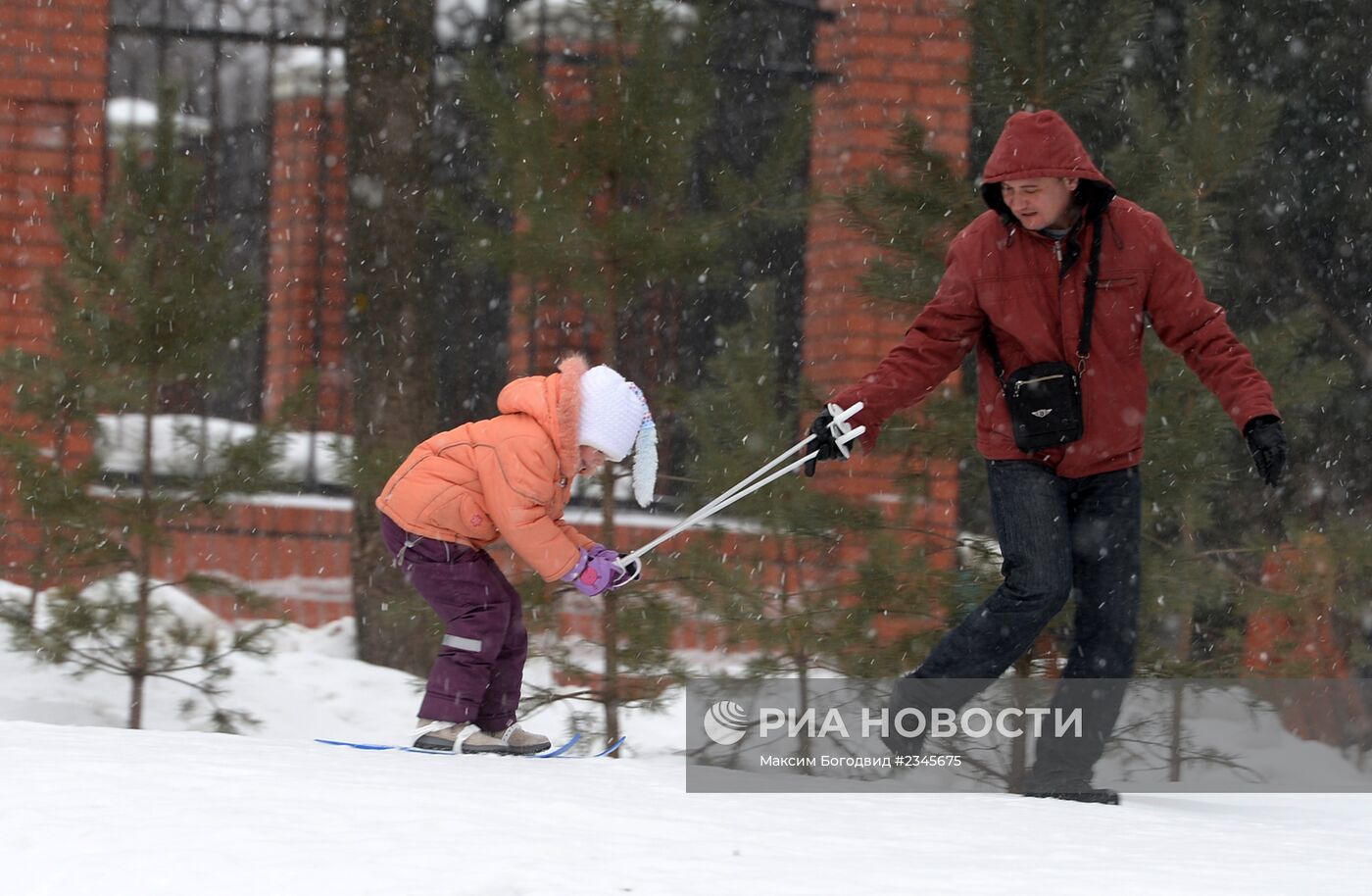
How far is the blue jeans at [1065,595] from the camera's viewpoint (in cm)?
379

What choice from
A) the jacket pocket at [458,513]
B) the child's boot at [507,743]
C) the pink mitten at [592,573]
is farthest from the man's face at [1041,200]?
the child's boot at [507,743]

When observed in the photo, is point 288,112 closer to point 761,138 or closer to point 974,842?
point 761,138

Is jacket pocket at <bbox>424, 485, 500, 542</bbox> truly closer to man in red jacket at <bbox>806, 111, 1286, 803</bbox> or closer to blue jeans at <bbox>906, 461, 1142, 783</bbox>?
man in red jacket at <bbox>806, 111, 1286, 803</bbox>

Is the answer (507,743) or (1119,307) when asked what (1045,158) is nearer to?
(1119,307)

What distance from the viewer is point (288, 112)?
29.5 feet

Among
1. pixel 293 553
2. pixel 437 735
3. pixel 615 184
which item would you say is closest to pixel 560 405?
pixel 437 735

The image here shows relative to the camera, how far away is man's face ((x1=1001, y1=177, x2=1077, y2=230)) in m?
3.77

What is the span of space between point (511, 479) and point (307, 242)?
4.58 m

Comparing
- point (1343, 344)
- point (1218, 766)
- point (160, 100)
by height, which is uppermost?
point (160, 100)

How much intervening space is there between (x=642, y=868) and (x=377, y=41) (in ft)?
18.2

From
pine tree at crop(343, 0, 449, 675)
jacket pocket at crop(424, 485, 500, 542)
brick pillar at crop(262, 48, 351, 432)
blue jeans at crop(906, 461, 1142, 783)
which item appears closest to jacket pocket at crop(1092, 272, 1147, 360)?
blue jeans at crop(906, 461, 1142, 783)

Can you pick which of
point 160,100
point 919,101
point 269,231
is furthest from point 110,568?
point 919,101

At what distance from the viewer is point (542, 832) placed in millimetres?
2957

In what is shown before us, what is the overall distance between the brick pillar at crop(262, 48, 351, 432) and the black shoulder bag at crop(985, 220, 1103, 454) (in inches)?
185
